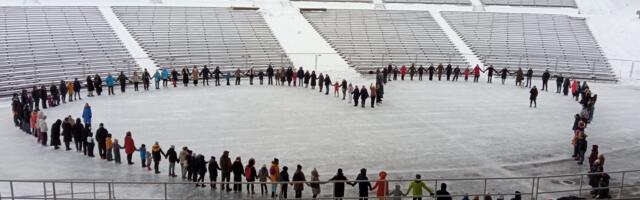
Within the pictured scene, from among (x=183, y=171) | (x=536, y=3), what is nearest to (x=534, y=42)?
(x=536, y=3)

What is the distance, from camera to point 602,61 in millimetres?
37312

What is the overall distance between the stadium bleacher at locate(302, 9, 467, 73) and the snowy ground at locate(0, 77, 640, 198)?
854 centimetres

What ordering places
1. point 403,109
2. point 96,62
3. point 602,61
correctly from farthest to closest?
1. point 602,61
2. point 96,62
3. point 403,109

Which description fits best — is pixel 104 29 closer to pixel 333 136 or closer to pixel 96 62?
pixel 96 62

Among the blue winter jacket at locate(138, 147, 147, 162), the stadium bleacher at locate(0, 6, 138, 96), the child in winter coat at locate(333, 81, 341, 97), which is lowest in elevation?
the blue winter jacket at locate(138, 147, 147, 162)

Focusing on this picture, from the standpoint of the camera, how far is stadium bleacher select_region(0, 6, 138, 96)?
27.5 metres

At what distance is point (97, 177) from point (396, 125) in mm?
10409

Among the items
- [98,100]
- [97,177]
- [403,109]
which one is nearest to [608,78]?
[403,109]

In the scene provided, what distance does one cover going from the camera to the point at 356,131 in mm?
20016

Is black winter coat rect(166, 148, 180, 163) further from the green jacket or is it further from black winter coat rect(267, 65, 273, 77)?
black winter coat rect(267, 65, 273, 77)

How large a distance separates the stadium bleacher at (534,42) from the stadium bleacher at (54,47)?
2221 cm

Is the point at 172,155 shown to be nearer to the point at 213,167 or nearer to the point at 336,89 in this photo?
the point at 213,167

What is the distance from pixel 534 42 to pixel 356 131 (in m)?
24.2

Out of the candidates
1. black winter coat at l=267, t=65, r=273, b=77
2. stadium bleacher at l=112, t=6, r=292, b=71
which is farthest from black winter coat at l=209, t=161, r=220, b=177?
stadium bleacher at l=112, t=6, r=292, b=71
